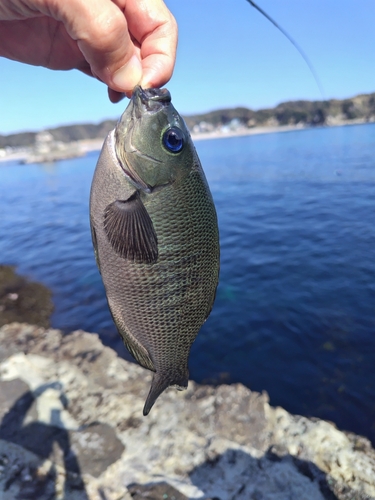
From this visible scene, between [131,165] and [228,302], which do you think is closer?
[131,165]

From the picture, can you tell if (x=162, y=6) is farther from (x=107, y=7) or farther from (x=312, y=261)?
(x=312, y=261)

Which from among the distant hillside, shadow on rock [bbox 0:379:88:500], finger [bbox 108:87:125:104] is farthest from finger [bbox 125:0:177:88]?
the distant hillside

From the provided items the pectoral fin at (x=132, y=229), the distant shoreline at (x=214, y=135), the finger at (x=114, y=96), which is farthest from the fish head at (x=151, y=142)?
the distant shoreline at (x=214, y=135)

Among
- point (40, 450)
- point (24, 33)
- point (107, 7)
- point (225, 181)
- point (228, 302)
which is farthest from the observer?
point (225, 181)

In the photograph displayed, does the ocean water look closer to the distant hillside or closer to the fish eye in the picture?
the fish eye

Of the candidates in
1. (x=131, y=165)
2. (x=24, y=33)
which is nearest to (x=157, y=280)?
(x=131, y=165)

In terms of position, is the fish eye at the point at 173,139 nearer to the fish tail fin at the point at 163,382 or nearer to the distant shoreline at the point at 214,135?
the fish tail fin at the point at 163,382

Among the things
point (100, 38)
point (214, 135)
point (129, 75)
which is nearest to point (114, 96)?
point (129, 75)
